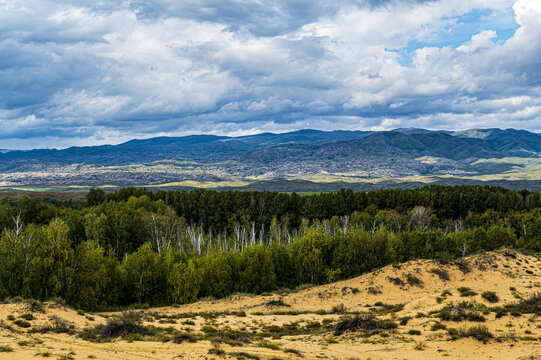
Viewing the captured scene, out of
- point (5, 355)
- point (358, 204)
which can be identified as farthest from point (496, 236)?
point (5, 355)

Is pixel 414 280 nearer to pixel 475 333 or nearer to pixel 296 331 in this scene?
pixel 296 331

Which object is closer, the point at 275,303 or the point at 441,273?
the point at 275,303

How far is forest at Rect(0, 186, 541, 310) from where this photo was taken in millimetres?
56969

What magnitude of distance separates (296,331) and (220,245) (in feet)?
186

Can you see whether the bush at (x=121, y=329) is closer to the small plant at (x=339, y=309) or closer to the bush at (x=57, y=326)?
the bush at (x=57, y=326)

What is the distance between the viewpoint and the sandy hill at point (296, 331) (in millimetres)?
28844

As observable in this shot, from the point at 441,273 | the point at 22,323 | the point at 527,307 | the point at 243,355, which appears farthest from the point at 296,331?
the point at 441,273

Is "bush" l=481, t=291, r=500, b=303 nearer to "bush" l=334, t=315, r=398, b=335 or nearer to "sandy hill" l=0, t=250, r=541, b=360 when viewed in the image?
"sandy hill" l=0, t=250, r=541, b=360

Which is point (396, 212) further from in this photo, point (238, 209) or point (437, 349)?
point (437, 349)

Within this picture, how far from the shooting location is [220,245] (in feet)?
316

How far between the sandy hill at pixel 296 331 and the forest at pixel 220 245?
1040 centimetres

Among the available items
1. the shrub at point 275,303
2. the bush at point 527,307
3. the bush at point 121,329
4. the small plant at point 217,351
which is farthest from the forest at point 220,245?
the bush at point 527,307

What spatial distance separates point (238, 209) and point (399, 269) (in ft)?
259

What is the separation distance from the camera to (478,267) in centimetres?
6869
